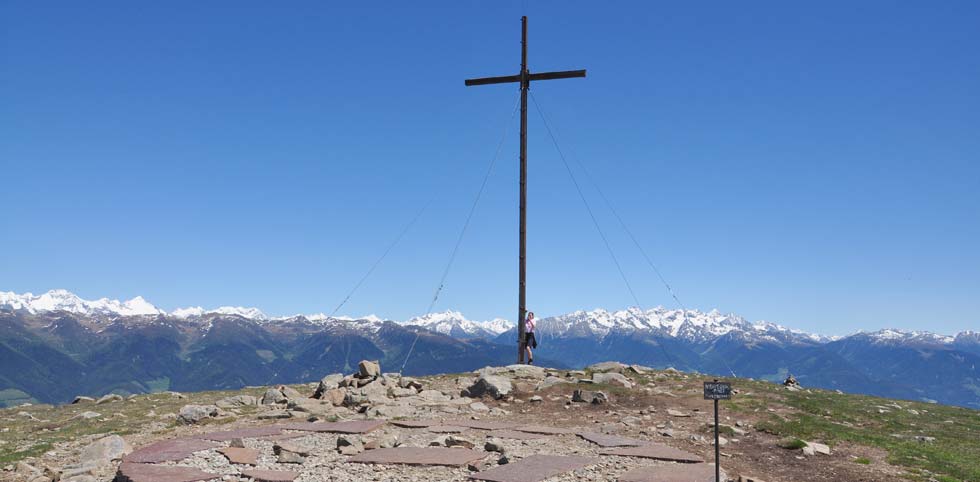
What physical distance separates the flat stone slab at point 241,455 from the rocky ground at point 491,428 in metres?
0.03

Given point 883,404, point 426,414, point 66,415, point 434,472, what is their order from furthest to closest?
1. point 883,404
2. point 66,415
3. point 426,414
4. point 434,472

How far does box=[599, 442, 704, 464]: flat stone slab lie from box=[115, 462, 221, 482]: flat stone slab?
24.5ft

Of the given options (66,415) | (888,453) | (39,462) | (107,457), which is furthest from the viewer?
(66,415)

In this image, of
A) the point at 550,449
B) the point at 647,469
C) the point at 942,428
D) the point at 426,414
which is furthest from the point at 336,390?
the point at 942,428

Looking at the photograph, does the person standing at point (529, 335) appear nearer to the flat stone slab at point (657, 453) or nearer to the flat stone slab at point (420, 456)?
the flat stone slab at point (657, 453)

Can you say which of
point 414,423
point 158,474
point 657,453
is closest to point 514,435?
point 414,423

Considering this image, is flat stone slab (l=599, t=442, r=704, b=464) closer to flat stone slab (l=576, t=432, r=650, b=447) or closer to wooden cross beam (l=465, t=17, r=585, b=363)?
flat stone slab (l=576, t=432, r=650, b=447)

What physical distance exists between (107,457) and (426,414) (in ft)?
26.3

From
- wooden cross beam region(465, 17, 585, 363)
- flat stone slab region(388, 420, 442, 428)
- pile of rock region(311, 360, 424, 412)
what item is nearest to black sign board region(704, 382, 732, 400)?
flat stone slab region(388, 420, 442, 428)

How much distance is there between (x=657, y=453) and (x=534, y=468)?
338 cm

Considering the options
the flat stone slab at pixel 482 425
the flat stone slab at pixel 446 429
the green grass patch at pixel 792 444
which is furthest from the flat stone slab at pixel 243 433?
the green grass patch at pixel 792 444

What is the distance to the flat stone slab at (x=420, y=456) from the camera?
1069 centimetres

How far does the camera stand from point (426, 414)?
57.5 feet

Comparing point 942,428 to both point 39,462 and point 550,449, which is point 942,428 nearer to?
point 550,449
